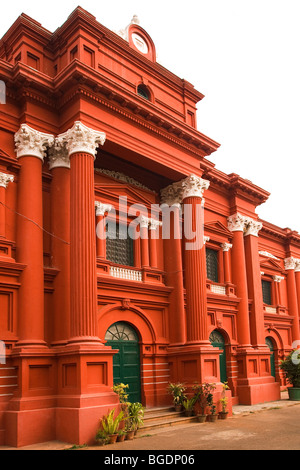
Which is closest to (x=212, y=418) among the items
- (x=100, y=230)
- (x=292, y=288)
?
(x=100, y=230)

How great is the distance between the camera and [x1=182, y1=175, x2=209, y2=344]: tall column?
1507cm

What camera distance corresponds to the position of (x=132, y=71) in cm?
1573

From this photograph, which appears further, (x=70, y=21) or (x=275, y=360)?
(x=275, y=360)

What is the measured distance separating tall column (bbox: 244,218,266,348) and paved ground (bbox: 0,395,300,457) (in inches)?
226

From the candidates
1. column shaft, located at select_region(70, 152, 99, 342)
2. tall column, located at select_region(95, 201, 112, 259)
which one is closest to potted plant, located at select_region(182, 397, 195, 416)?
column shaft, located at select_region(70, 152, 99, 342)

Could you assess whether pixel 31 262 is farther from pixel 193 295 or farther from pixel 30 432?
pixel 193 295

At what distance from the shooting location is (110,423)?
34.8 feet

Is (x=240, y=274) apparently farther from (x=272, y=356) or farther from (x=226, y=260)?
(x=272, y=356)

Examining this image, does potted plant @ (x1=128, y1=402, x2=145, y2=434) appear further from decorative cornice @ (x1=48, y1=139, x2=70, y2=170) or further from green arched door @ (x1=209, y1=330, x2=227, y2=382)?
green arched door @ (x1=209, y1=330, x2=227, y2=382)

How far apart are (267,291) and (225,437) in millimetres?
14244

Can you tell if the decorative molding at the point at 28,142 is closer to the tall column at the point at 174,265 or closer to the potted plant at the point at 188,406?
the tall column at the point at 174,265

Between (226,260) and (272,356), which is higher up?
(226,260)
